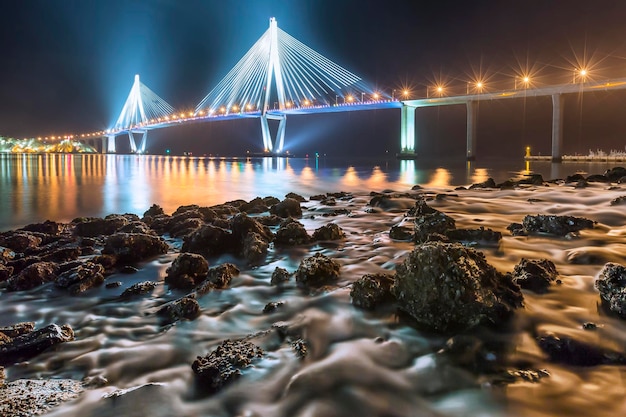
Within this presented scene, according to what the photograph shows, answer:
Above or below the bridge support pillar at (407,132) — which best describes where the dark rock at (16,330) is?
below

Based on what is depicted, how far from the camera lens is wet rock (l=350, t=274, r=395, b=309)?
301 centimetres

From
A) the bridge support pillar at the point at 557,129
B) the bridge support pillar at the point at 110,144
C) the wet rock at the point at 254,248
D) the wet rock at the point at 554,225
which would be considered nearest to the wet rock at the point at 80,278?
the wet rock at the point at 254,248

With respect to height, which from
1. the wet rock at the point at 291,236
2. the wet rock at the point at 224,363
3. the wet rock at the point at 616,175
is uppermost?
the wet rock at the point at 616,175

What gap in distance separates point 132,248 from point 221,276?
1.56 metres

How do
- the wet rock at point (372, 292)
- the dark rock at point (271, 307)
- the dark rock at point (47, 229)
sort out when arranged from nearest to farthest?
the wet rock at point (372, 292) → the dark rock at point (271, 307) → the dark rock at point (47, 229)

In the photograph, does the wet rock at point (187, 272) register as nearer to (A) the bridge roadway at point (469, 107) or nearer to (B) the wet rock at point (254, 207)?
(B) the wet rock at point (254, 207)

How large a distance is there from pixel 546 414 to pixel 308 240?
11.6 feet

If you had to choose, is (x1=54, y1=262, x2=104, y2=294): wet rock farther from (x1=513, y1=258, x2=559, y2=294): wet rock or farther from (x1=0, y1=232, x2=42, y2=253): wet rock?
(x1=513, y1=258, x2=559, y2=294): wet rock

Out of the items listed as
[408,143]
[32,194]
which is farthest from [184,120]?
[32,194]

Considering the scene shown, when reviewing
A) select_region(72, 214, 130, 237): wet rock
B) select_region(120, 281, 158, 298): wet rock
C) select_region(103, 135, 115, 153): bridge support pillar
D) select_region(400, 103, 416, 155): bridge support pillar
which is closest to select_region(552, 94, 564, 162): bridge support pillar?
select_region(400, 103, 416, 155): bridge support pillar

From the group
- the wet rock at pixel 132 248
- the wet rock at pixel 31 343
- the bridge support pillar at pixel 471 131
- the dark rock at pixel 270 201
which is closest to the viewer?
the wet rock at pixel 31 343

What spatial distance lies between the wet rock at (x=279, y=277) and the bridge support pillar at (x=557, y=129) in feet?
150

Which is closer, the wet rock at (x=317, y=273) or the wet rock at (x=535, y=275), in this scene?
the wet rock at (x=535, y=275)

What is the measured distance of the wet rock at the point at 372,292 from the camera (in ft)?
9.87
